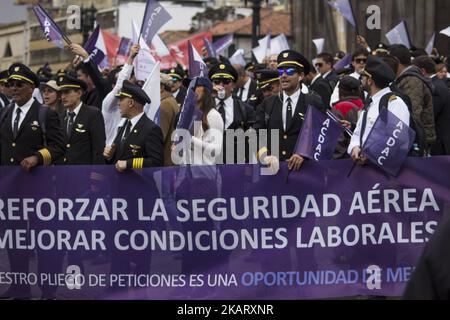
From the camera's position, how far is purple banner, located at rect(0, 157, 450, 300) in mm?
9594

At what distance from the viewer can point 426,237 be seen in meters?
9.58

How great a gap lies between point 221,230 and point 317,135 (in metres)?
Answer: 1.06

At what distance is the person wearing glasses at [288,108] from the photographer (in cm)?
1109

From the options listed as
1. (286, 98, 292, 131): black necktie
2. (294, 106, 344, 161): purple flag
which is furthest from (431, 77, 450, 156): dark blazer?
(294, 106, 344, 161): purple flag

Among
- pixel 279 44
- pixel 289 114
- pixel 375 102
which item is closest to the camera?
pixel 375 102

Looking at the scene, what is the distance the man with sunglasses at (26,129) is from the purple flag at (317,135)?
2.28 m

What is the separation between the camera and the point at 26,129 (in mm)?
11016

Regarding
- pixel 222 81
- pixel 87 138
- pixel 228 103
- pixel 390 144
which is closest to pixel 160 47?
pixel 222 81

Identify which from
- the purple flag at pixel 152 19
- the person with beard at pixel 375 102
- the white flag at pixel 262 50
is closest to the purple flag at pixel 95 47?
the purple flag at pixel 152 19

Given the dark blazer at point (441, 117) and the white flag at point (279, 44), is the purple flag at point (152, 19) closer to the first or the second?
the dark blazer at point (441, 117)

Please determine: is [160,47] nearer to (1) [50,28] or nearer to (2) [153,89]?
(1) [50,28]
